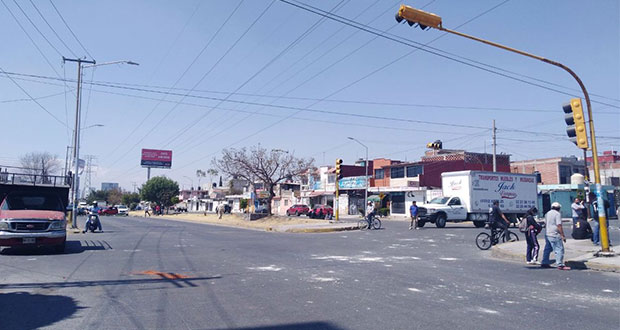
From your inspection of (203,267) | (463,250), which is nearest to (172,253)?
(203,267)

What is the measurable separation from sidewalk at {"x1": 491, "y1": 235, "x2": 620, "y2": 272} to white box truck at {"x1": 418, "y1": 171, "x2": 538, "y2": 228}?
41.4 feet

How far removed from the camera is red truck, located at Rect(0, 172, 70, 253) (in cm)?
1312

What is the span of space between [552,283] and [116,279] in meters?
9.19

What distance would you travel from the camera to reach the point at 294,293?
8086mm

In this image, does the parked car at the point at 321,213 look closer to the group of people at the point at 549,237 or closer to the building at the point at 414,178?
the building at the point at 414,178

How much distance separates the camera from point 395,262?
1262 centimetres

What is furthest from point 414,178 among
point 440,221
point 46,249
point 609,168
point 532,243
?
point 46,249

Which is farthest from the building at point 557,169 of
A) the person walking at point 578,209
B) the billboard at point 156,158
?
the billboard at point 156,158

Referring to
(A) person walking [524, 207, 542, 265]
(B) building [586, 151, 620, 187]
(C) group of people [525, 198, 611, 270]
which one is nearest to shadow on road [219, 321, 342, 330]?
(C) group of people [525, 198, 611, 270]

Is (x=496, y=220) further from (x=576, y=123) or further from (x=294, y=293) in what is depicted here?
(x=294, y=293)

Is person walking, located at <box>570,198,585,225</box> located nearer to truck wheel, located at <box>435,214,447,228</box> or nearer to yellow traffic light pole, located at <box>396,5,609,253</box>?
yellow traffic light pole, located at <box>396,5,609,253</box>

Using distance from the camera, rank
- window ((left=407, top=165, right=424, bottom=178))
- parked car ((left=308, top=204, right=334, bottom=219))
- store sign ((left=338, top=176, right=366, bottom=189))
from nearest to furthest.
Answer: parked car ((left=308, top=204, right=334, bottom=219))
window ((left=407, top=165, right=424, bottom=178))
store sign ((left=338, top=176, right=366, bottom=189))

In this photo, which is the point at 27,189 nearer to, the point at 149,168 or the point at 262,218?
the point at 262,218

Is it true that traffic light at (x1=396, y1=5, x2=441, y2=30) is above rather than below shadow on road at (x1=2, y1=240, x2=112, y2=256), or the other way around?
above
